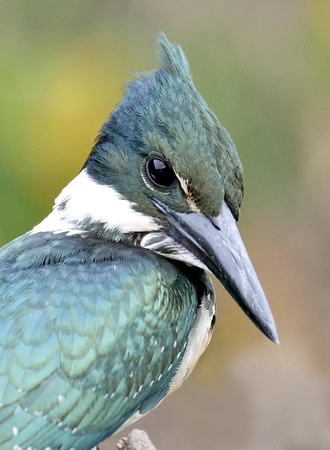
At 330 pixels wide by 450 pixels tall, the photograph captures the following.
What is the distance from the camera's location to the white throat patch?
2.03m

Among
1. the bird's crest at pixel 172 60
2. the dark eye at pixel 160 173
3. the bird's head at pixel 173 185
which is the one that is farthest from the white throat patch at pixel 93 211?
the bird's crest at pixel 172 60

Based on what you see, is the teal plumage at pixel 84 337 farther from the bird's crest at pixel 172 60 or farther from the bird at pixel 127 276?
the bird's crest at pixel 172 60

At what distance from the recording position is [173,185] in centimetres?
195

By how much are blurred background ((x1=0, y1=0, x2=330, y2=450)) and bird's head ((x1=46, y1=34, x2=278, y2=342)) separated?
164 cm

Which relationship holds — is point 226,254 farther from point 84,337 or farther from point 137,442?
point 137,442

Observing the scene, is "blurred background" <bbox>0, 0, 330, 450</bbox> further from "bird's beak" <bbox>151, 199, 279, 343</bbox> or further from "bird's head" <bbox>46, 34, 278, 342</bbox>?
"bird's beak" <bbox>151, 199, 279, 343</bbox>

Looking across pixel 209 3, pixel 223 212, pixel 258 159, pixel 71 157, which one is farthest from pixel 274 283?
pixel 223 212

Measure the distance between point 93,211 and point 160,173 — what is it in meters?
0.26

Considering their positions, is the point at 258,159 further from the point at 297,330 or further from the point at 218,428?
the point at 218,428

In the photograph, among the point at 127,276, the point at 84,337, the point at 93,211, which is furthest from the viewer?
the point at 93,211

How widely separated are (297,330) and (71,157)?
1.64 m

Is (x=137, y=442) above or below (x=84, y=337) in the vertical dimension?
below

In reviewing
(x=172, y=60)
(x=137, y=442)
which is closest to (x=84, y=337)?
(x=137, y=442)

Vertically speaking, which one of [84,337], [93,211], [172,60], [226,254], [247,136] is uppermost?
[172,60]
